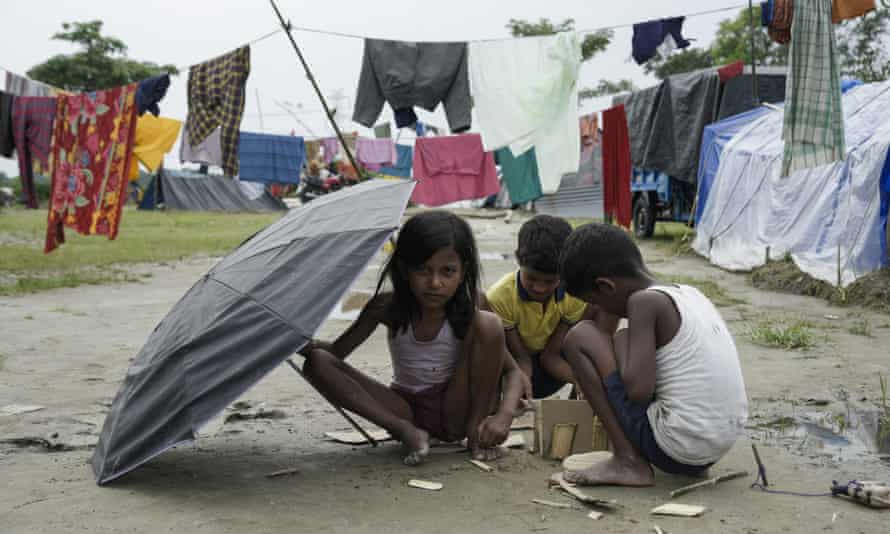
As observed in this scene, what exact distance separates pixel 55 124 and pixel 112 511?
332 inches

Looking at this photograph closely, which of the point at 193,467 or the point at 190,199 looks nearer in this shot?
the point at 193,467

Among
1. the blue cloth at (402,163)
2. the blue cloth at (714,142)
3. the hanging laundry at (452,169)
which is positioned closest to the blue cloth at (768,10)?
the blue cloth at (714,142)

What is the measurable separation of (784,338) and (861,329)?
888 millimetres

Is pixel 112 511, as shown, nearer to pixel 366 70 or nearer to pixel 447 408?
pixel 447 408

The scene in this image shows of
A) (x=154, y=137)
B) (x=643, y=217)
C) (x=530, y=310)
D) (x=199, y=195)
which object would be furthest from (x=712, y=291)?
(x=199, y=195)

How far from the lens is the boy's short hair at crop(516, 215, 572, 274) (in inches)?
127

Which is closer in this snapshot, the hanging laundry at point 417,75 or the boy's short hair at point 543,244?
the boy's short hair at point 543,244

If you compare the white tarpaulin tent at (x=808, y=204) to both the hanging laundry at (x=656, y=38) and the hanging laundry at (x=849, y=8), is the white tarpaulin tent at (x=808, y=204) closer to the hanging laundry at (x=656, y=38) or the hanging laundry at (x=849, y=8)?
the hanging laundry at (x=656, y=38)

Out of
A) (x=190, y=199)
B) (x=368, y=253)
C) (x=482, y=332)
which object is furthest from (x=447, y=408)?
(x=190, y=199)

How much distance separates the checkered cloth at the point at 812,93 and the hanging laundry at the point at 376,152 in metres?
14.5

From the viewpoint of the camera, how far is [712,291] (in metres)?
7.87

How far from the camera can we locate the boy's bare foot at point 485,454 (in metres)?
2.90

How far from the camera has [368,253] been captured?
2.53 meters

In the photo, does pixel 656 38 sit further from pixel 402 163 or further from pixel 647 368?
pixel 402 163
